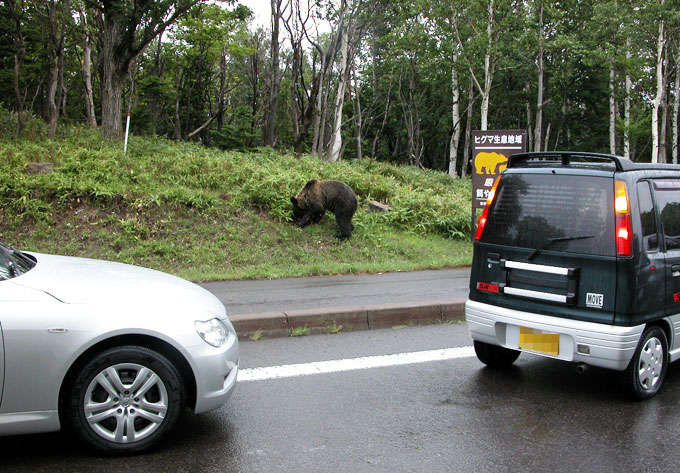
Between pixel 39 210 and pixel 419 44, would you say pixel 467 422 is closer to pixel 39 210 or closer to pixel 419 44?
pixel 39 210

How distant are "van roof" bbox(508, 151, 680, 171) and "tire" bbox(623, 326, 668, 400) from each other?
4.59 feet

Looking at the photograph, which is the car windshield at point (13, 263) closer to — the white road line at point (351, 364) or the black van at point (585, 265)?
the white road line at point (351, 364)

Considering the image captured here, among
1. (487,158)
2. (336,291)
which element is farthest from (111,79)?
(336,291)

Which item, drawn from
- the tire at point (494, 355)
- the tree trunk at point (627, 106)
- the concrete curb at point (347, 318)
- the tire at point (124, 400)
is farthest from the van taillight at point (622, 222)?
the tree trunk at point (627, 106)

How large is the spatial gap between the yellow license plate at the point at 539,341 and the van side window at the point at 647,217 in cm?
105

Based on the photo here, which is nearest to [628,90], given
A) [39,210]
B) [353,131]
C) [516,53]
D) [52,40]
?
[516,53]

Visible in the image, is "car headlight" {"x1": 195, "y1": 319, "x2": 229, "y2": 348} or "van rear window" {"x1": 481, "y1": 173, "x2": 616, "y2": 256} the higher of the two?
"van rear window" {"x1": 481, "y1": 173, "x2": 616, "y2": 256}

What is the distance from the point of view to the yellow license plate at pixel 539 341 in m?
4.77

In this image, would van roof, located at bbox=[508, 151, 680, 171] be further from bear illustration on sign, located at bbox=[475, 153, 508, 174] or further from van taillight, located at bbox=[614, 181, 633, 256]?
bear illustration on sign, located at bbox=[475, 153, 508, 174]

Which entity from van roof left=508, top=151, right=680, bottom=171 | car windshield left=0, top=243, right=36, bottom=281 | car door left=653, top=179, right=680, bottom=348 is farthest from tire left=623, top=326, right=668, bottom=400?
car windshield left=0, top=243, right=36, bottom=281

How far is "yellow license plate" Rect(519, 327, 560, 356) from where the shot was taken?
4.77 m

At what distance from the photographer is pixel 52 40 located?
62.7 feet

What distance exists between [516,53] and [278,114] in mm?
17454

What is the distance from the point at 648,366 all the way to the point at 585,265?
1.07 metres
